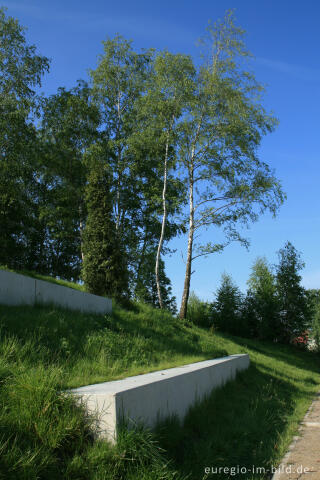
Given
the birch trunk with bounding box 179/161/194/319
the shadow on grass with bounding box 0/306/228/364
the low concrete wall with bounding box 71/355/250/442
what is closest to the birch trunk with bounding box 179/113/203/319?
the birch trunk with bounding box 179/161/194/319

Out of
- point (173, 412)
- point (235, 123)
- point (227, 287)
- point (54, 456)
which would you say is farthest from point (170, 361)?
point (227, 287)

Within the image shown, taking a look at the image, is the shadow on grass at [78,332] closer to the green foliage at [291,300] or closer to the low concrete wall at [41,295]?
the low concrete wall at [41,295]

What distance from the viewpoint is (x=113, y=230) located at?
16891 mm

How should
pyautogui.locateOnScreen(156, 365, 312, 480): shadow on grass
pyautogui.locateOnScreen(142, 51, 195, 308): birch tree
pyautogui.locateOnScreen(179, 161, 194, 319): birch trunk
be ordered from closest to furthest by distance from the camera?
pyautogui.locateOnScreen(156, 365, 312, 480): shadow on grass, pyautogui.locateOnScreen(179, 161, 194, 319): birch trunk, pyautogui.locateOnScreen(142, 51, 195, 308): birch tree

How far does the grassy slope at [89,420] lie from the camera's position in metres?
3.73

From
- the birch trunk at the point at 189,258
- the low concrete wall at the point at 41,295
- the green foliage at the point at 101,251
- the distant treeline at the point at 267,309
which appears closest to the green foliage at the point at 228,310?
the distant treeline at the point at 267,309

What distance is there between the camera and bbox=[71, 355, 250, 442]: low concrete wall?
4.11m

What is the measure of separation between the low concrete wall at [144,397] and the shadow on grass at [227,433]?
195 mm

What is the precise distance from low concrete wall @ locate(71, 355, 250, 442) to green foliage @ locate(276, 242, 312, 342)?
27478 mm

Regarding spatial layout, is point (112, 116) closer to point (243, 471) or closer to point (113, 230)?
point (113, 230)

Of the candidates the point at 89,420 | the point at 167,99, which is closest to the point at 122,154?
the point at 167,99

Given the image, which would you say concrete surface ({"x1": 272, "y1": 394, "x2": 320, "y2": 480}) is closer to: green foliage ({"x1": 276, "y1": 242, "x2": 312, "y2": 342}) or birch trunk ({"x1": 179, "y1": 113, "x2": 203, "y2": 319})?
birch trunk ({"x1": 179, "y1": 113, "x2": 203, "y2": 319})

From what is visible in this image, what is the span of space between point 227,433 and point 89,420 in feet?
8.92

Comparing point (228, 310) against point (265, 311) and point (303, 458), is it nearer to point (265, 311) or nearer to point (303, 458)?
point (265, 311)
